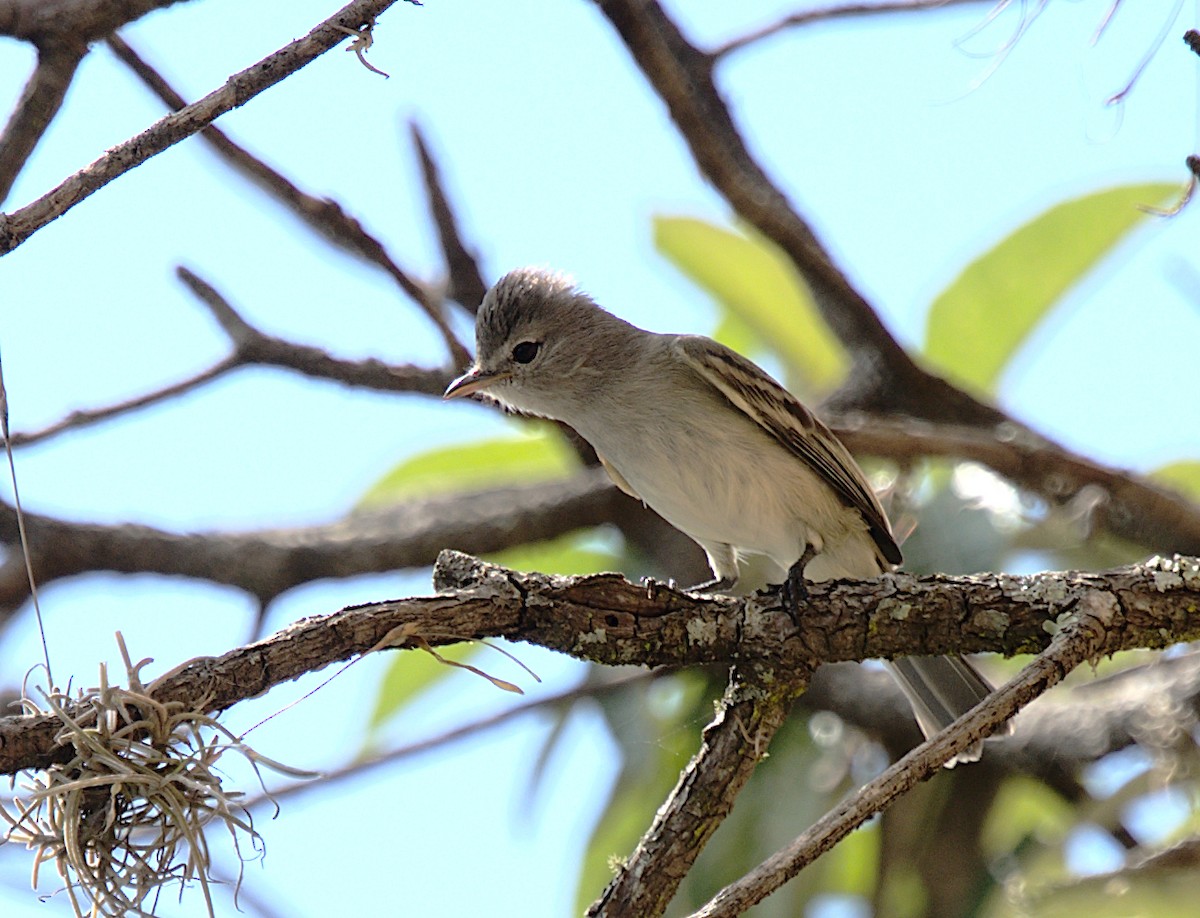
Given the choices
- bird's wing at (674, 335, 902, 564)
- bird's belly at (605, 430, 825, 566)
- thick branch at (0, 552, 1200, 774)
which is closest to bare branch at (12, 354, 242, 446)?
bird's belly at (605, 430, 825, 566)

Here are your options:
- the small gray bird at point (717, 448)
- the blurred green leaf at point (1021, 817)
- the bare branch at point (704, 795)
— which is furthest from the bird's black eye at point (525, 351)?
the blurred green leaf at point (1021, 817)

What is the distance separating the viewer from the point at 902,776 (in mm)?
1538

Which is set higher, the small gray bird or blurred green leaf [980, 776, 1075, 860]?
the small gray bird

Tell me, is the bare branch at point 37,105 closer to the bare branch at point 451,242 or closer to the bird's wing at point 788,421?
the bare branch at point 451,242

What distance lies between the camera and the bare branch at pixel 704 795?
1698mm

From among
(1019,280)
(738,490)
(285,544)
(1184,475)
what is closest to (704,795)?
(738,490)

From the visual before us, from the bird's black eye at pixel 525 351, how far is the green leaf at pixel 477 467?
799 mm

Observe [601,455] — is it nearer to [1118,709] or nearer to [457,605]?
[457,605]

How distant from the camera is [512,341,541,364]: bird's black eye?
3.09 m

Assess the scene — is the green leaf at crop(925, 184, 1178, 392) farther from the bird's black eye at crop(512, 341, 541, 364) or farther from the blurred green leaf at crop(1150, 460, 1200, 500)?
the bird's black eye at crop(512, 341, 541, 364)

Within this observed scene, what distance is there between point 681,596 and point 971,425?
193cm

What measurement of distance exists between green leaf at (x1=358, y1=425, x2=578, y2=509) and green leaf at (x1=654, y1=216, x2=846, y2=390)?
26.8 inches

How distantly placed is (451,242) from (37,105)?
1.38 meters

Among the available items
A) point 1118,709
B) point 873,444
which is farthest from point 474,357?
point 1118,709
